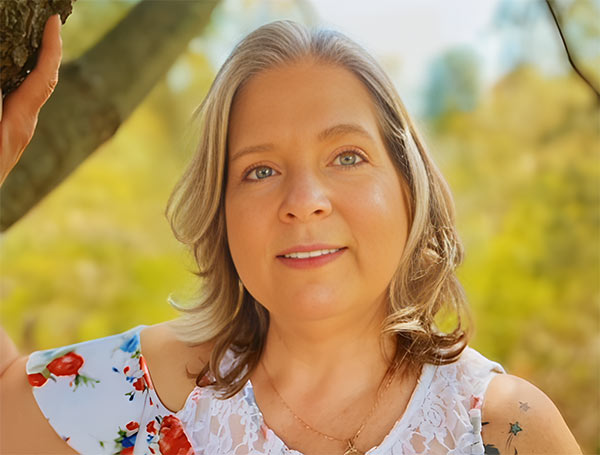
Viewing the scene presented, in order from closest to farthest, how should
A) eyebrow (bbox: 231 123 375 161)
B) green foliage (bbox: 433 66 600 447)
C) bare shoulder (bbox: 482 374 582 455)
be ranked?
bare shoulder (bbox: 482 374 582 455)
eyebrow (bbox: 231 123 375 161)
green foliage (bbox: 433 66 600 447)

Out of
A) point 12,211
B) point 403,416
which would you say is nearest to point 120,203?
point 12,211

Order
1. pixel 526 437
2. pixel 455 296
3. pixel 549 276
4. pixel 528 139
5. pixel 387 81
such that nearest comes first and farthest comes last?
pixel 526 437 < pixel 387 81 < pixel 455 296 < pixel 549 276 < pixel 528 139

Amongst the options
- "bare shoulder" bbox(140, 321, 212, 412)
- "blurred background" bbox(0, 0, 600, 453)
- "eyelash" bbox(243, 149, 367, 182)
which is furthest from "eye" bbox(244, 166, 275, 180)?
"blurred background" bbox(0, 0, 600, 453)

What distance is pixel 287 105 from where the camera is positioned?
169 centimetres

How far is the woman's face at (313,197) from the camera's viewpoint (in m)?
1.61

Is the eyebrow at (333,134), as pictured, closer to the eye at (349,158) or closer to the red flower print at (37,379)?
the eye at (349,158)

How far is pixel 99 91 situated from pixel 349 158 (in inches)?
29.5

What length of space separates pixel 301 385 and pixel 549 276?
17.9 ft

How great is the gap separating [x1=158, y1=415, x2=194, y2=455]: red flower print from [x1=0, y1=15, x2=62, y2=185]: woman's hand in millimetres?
712

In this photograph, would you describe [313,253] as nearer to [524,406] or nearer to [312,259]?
[312,259]

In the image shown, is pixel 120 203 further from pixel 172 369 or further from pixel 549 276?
pixel 172 369

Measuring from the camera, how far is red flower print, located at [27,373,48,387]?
181cm

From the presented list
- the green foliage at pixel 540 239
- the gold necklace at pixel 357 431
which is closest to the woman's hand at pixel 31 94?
the gold necklace at pixel 357 431

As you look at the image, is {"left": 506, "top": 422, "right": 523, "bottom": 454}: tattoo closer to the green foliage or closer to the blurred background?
the blurred background
